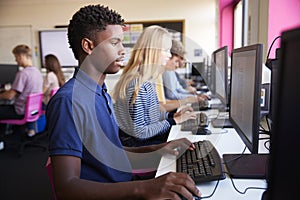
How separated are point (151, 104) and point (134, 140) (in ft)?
0.78

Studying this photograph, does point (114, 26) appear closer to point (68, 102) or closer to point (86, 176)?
point (68, 102)

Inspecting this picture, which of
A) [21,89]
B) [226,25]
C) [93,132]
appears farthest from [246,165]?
[226,25]

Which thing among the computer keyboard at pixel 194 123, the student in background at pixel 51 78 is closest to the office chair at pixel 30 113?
the student in background at pixel 51 78

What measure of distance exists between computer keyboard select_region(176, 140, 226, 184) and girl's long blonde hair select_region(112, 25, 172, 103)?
0.53 metres

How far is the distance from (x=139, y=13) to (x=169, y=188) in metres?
4.96

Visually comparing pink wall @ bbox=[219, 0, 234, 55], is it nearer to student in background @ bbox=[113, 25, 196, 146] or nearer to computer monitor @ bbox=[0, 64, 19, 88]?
student in background @ bbox=[113, 25, 196, 146]

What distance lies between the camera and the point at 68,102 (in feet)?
2.77

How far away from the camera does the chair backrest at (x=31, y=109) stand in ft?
10.9

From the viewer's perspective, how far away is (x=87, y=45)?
38.2 inches


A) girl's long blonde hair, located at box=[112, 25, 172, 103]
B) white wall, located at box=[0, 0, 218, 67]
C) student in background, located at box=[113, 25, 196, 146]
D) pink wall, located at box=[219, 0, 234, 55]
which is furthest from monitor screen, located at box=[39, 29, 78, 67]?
student in background, located at box=[113, 25, 196, 146]

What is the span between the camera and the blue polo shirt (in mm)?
817

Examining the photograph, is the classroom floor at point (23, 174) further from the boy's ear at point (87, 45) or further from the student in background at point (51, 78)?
the boy's ear at point (87, 45)

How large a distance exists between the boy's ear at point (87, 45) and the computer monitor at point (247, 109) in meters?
0.56

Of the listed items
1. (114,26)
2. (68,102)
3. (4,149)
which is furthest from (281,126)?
(4,149)
